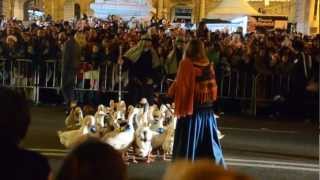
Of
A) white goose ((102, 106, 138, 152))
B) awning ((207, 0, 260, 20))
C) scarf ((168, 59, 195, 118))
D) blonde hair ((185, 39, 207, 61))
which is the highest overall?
awning ((207, 0, 260, 20))

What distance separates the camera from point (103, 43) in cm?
1672

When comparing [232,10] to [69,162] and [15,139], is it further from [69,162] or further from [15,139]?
[69,162]

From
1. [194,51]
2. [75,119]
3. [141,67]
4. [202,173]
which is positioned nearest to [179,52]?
[141,67]

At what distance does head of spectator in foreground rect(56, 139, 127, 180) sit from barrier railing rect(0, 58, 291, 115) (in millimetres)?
13286

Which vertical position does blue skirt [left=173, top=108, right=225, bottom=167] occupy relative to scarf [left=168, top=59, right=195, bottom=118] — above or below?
below

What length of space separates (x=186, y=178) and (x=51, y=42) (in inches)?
599

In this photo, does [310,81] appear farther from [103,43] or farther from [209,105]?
[209,105]

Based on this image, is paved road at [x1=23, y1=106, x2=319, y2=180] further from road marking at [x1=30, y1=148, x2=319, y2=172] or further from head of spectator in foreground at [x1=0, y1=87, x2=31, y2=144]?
head of spectator in foreground at [x1=0, y1=87, x2=31, y2=144]

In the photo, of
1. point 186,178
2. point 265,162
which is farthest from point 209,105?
point 186,178

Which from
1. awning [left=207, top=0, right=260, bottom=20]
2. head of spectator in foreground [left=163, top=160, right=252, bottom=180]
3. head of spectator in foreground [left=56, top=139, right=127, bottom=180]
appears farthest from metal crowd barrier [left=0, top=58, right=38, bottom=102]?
head of spectator in foreground [left=163, top=160, right=252, bottom=180]

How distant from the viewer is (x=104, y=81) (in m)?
16.7

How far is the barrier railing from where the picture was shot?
16.5 meters

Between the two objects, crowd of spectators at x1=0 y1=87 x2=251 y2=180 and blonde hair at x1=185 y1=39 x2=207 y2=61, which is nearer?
crowd of spectators at x1=0 y1=87 x2=251 y2=180

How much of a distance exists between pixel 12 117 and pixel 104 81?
13.2 meters
